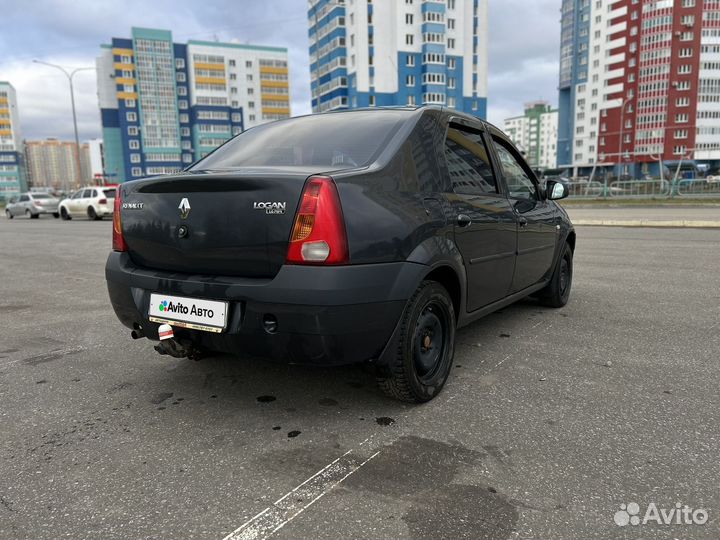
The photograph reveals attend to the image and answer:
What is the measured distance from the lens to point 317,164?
9.67 feet

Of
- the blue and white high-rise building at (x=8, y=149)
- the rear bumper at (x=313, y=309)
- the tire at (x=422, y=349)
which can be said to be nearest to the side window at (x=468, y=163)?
the tire at (x=422, y=349)

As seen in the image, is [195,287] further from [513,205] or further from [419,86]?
[419,86]

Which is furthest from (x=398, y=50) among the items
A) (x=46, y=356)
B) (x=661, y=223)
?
(x=46, y=356)

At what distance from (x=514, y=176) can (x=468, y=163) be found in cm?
89

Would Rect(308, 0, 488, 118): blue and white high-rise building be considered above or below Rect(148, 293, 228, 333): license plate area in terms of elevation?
above

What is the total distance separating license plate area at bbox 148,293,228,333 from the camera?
2.63 meters

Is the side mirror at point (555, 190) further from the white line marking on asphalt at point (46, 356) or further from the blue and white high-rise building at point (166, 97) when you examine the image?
the blue and white high-rise building at point (166, 97)

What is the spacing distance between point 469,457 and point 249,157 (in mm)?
2121

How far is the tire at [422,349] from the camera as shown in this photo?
2.73m

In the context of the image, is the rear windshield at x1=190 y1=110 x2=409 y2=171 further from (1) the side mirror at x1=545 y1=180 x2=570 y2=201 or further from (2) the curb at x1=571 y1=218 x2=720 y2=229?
(2) the curb at x1=571 y1=218 x2=720 y2=229

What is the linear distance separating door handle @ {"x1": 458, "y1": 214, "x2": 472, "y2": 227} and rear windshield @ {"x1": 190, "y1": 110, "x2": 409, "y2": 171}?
639 millimetres

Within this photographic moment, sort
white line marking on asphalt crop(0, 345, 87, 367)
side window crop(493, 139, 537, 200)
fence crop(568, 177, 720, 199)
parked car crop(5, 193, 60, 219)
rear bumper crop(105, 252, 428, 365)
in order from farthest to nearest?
1. parked car crop(5, 193, 60, 219)
2. fence crop(568, 177, 720, 199)
3. side window crop(493, 139, 537, 200)
4. white line marking on asphalt crop(0, 345, 87, 367)
5. rear bumper crop(105, 252, 428, 365)

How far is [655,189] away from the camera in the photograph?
86.0 feet

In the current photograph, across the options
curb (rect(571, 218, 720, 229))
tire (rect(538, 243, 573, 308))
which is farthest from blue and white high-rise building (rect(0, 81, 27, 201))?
tire (rect(538, 243, 573, 308))
